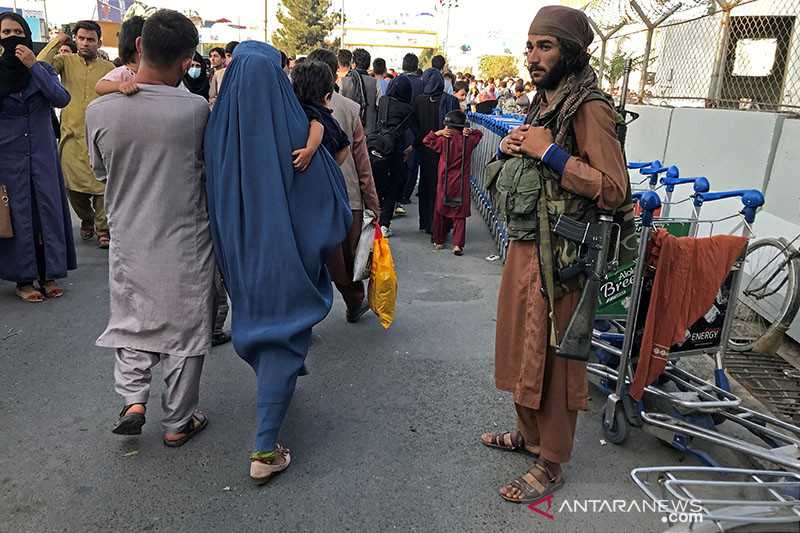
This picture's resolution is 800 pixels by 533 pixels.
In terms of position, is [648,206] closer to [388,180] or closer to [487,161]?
[388,180]

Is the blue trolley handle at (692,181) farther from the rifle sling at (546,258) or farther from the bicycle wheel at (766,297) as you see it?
the rifle sling at (546,258)

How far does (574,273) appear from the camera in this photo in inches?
98.0

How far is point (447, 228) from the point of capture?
6.89 meters

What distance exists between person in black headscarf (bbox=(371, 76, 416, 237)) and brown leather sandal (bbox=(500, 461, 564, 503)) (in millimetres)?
4540

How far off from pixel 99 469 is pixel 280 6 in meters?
62.1

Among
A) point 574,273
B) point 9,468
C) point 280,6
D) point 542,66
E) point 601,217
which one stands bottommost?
point 9,468

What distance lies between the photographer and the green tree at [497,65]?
50.7m

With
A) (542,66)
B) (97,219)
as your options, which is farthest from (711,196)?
(97,219)

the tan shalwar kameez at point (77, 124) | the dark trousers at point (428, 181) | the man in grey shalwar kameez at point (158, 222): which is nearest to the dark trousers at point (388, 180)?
the dark trousers at point (428, 181)

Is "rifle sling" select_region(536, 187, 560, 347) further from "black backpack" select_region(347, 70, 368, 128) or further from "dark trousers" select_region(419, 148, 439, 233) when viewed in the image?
"black backpack" select_region(347, 70, 368, 128)

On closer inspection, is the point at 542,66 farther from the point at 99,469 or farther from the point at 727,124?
the point at 727,124

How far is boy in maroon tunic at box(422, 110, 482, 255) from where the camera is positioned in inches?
252

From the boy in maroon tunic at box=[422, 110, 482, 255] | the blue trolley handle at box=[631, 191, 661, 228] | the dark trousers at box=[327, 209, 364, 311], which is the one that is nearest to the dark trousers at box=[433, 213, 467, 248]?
the boy in maroon tunic at box=[422, 110, 482, 255]

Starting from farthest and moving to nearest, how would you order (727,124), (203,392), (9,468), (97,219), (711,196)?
(97,219) → (727,124) → (203,392) → (711,196) → (9,468)
